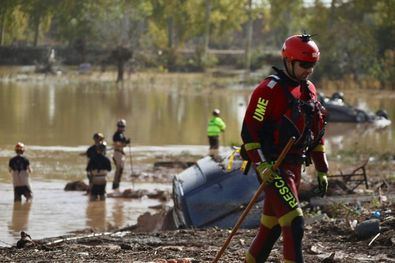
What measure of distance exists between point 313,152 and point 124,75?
6891 centimetres

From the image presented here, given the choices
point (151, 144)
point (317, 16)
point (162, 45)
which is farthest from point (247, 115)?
point (162, 45)

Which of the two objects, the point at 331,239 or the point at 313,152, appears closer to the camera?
the point at 313,152

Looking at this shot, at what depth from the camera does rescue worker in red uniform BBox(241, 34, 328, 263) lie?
8430 mm

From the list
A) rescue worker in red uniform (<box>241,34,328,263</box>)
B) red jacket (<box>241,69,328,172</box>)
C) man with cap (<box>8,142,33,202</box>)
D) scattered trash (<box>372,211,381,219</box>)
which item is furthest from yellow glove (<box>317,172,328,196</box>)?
man with cap (<box>8,142,33,202</box>)

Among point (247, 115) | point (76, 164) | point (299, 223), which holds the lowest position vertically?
point (76, 164)

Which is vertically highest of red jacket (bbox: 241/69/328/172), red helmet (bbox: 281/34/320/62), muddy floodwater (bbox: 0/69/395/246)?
red helmet (bbox: 281/34/320/62)

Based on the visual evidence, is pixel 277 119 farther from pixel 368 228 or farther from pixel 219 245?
pixel 368 228

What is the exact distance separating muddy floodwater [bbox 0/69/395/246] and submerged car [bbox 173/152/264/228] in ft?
8.85

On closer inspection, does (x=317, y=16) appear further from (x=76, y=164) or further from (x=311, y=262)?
(x=311, y=262)

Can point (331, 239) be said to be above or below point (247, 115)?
below

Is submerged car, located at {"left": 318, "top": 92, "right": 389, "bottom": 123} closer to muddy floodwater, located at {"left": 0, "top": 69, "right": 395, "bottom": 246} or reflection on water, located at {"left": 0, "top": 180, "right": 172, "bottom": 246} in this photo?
muddy floodwater, located at {"left": 0, "top": 69, "right": 395, "bottom": 246}

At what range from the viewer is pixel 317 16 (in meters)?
79.7

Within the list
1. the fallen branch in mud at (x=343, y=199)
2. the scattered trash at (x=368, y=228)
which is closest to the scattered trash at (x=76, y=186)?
the fallen branch in mud at (x=343, y=199)

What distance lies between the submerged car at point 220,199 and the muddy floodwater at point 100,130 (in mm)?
2698
